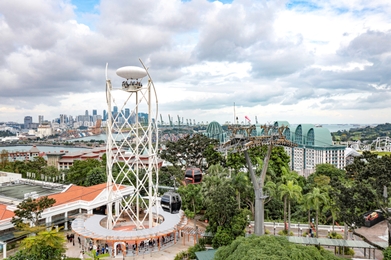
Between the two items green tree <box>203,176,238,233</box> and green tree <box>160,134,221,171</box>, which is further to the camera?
green tree <box>160,134,221,171</box>

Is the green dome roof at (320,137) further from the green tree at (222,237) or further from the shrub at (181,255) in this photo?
the shrub at (181,255)

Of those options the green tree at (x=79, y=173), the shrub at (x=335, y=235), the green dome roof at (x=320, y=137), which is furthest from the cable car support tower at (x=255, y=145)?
the green dome roof at (x=320, y=137)

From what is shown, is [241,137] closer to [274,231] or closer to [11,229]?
[274,231]

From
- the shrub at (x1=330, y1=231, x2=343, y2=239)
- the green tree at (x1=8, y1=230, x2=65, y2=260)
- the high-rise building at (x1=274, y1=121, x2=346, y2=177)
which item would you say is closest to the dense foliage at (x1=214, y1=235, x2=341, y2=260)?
the green tree at (x1=8, y1=230, x2=65, y2=260)

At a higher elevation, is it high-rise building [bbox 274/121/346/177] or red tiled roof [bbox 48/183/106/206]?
high-rise building [bbox 274/121/346/177]

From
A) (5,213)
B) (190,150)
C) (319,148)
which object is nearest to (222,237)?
(5,213)

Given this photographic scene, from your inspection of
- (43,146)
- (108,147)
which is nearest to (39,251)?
(108,147)

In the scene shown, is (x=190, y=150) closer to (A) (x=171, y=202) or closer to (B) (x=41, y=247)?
(A) (x=171, y=202)

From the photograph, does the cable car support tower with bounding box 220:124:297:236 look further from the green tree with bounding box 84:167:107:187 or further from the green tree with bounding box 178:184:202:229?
the green tree with bounding box 84:167:107:187
